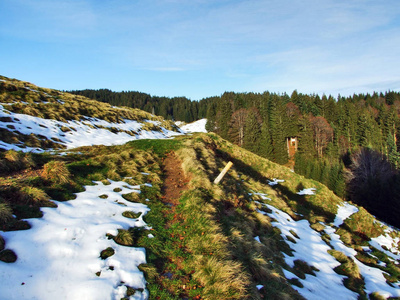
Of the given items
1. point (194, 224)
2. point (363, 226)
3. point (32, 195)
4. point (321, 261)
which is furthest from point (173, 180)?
point (363, 226)

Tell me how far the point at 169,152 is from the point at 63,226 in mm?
10544

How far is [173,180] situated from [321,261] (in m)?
8.31

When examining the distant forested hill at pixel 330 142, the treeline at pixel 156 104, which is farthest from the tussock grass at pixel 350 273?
the treeline at pixel 156 104

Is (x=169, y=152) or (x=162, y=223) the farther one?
(x=169, y=152)

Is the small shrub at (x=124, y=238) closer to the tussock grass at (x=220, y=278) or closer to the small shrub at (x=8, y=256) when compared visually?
the tussock grass at (x=220, y=278)

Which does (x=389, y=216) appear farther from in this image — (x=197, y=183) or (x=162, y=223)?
(x=162, y=223)

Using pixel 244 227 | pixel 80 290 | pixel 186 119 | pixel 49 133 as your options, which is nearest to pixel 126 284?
pixel 80 290

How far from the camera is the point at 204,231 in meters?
7.19

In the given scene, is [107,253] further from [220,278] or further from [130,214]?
[220,278]

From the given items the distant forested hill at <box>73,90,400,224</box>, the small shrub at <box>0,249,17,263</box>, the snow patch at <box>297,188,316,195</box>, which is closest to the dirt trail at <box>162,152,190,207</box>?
the small shrub at <box>0,249,17,263</box>

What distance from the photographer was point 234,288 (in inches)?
200

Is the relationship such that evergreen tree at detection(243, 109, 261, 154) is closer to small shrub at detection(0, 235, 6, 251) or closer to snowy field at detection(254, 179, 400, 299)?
snowy field at detection(254, 179, 400, 299)

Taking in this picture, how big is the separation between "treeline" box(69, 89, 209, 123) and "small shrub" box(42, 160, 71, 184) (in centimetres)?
10584

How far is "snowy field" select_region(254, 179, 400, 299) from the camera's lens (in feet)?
25.9
